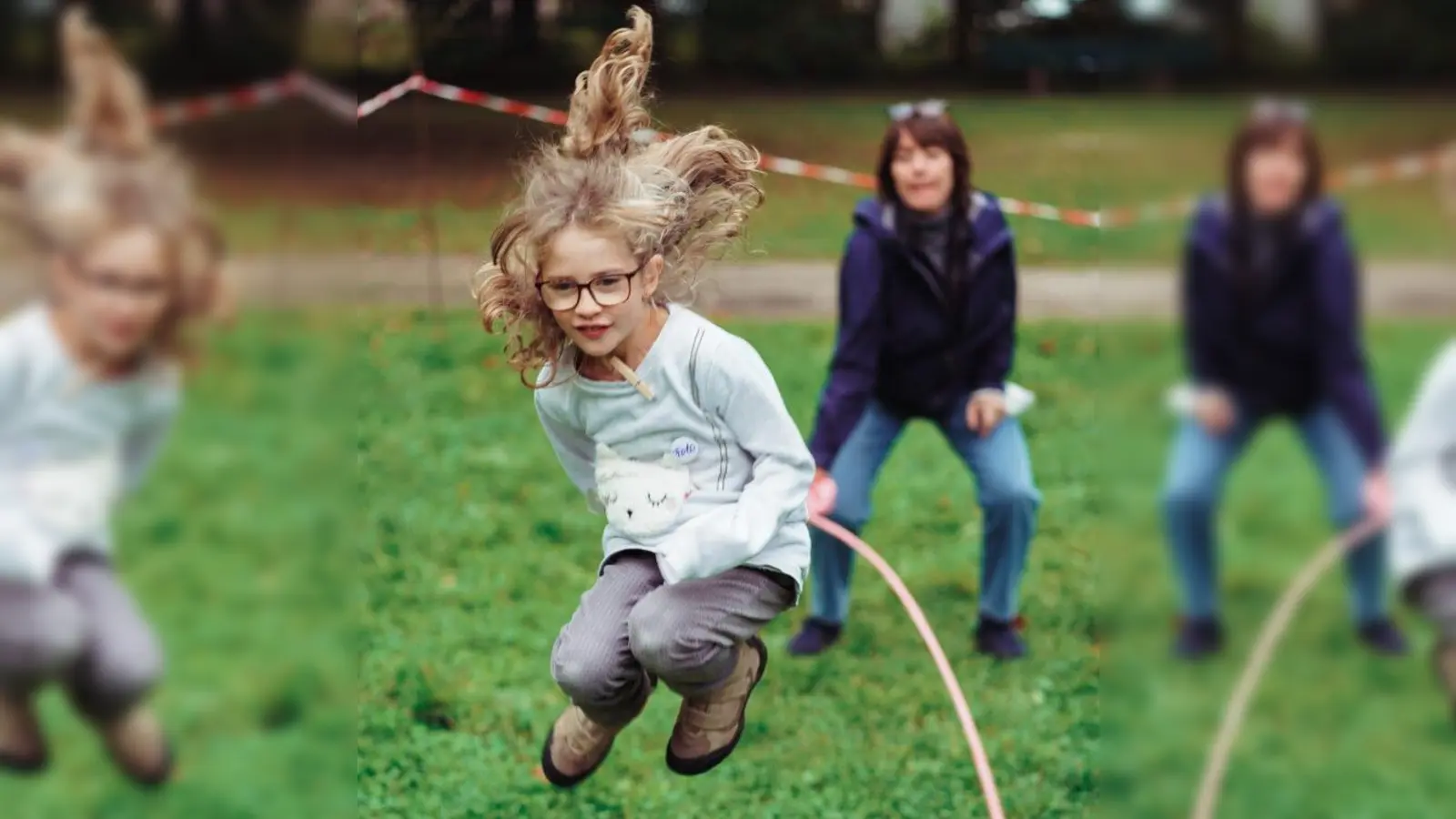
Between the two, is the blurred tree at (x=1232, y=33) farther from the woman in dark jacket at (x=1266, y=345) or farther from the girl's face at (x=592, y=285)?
the girl's face at (x=592, y=285)

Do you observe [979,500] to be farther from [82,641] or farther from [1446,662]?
[82,641]

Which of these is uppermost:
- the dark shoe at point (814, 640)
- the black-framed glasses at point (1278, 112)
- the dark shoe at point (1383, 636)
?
the black-framed glasses at point (1278, 112)

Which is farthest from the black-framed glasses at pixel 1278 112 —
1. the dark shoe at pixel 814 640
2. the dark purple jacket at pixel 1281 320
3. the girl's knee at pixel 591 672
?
the dark shoe at pixel 814 640

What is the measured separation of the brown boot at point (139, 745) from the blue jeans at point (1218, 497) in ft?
4.69

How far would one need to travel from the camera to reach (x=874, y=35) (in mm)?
2777

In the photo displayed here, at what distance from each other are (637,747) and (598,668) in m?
0.43

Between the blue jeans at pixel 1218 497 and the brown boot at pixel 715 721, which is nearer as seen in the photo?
the blue jeans at pixel 1218 497

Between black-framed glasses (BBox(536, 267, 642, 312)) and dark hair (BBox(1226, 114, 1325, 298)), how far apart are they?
0.85m

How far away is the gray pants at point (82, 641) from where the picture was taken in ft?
7.48

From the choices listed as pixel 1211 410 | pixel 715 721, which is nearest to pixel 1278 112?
pixel 1211 410

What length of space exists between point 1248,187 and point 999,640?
1.42 meters

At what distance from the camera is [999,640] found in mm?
3346

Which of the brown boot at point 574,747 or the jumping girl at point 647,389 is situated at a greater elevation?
the jumping girl at point 647,389

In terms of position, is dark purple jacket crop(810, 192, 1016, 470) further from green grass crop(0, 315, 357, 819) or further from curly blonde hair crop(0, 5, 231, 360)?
curly blonde hair crop(0, 5, 231, 360)
